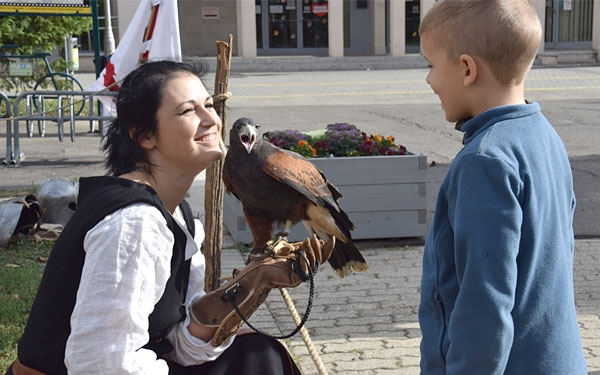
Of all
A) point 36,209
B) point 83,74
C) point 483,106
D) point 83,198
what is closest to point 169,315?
point 83,198

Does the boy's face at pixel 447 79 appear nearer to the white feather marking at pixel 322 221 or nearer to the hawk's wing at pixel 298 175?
the hawk's wing at pixel 298 175

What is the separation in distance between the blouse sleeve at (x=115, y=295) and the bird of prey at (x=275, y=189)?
1.85 meters

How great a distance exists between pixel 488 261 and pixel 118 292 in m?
0.97

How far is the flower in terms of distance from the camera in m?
6.63

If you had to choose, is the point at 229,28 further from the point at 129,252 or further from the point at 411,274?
the point at 129,252

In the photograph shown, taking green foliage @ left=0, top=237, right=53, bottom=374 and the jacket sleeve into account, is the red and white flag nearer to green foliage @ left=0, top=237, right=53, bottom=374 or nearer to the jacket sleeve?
green foliage @ left=0, top=237, right=53, bottom=374

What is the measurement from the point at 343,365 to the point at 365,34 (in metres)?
28.1

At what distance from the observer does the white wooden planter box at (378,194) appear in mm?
6363

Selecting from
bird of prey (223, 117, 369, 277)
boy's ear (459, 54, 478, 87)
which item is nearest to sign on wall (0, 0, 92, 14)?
bird of prey (223, 117, 369, 277)

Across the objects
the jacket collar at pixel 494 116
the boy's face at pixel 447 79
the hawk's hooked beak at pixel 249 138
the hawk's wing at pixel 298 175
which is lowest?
the hawk's wing at pixel 298 175

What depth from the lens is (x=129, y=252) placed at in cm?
221

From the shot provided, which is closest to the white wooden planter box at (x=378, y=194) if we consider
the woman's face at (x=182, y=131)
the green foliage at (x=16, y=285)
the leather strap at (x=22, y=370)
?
the green foliage at (x=16, y=285)

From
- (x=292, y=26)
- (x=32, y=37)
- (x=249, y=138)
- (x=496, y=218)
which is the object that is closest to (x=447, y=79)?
(x=496, y=218)

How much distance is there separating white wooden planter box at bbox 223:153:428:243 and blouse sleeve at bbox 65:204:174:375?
159 inches
